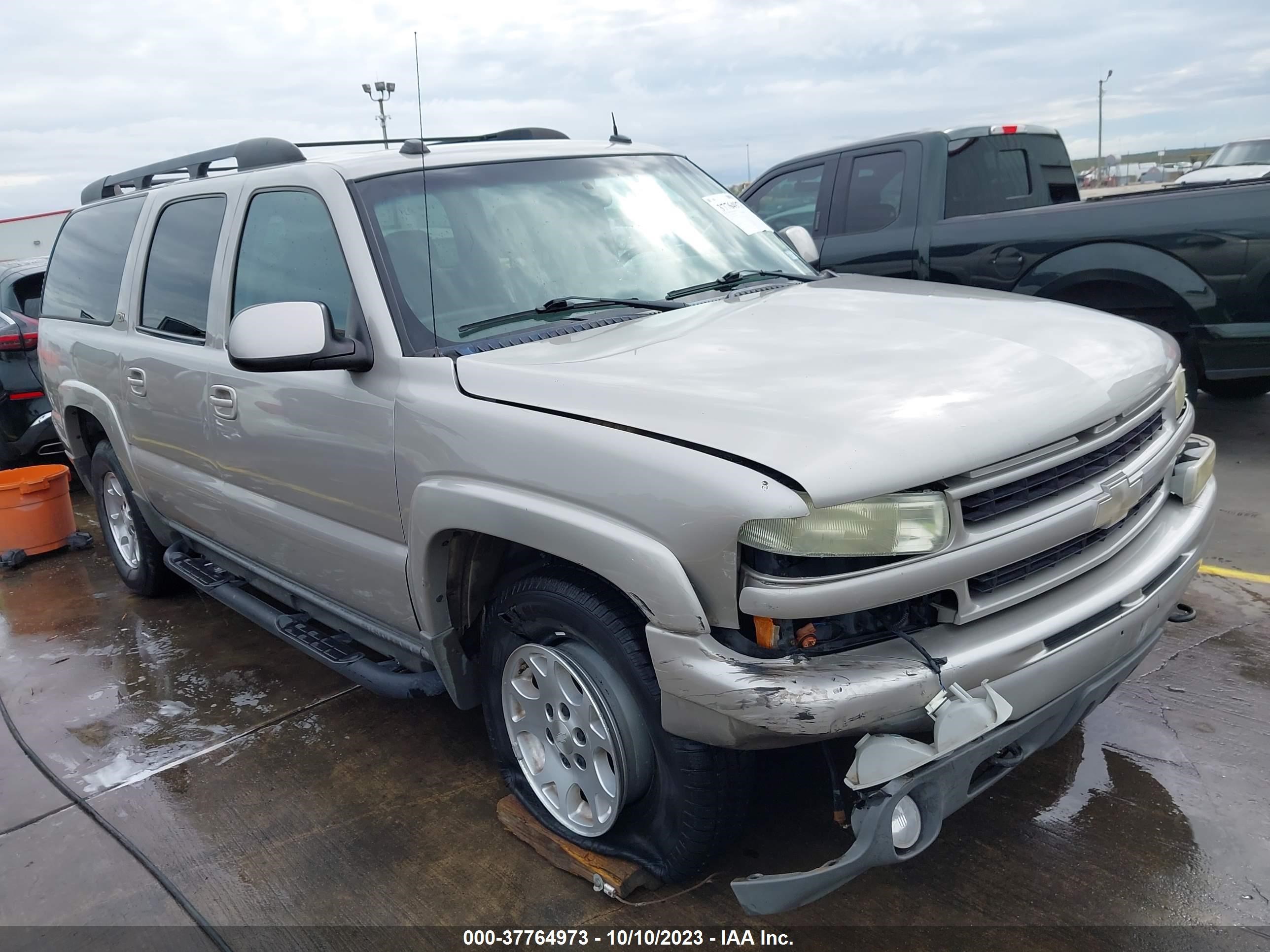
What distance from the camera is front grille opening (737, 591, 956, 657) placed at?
6.93 ft

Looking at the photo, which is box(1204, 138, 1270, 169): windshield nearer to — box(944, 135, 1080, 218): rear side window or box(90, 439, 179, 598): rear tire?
box(944, 135, 1080, 218): rear side window

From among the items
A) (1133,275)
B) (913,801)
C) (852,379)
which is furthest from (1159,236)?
(913,801)

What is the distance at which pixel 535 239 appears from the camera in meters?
3.17

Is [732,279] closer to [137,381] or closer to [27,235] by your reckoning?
[137,381]

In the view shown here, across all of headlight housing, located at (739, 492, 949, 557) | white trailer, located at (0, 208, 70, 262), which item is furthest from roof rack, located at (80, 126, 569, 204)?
white trailer, located at (0, 208, 70, 262)

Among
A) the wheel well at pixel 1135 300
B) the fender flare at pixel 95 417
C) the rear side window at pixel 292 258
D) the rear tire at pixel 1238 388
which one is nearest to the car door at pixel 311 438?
the rear side window at pixel 292 258

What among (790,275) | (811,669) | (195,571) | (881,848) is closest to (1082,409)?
(811,669)

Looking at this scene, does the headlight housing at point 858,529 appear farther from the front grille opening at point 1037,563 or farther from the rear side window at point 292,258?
the rear side window at point 292,258

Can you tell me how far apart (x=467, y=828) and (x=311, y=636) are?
0.99 metres

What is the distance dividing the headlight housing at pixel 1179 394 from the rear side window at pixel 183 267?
3.25m

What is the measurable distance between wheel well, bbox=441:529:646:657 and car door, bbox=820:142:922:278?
456cm

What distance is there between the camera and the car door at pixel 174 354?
12.7 feet

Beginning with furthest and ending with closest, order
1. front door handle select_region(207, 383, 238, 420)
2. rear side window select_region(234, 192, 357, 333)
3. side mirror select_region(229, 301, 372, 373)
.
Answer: front door handle select_region(207, 383, 238, 420) < rear side window select_region(234, 192, 357, 333) < side mirror select_region(229, 301, 372, 373)

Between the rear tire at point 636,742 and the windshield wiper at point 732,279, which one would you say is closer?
the rear tire at point 636,742
